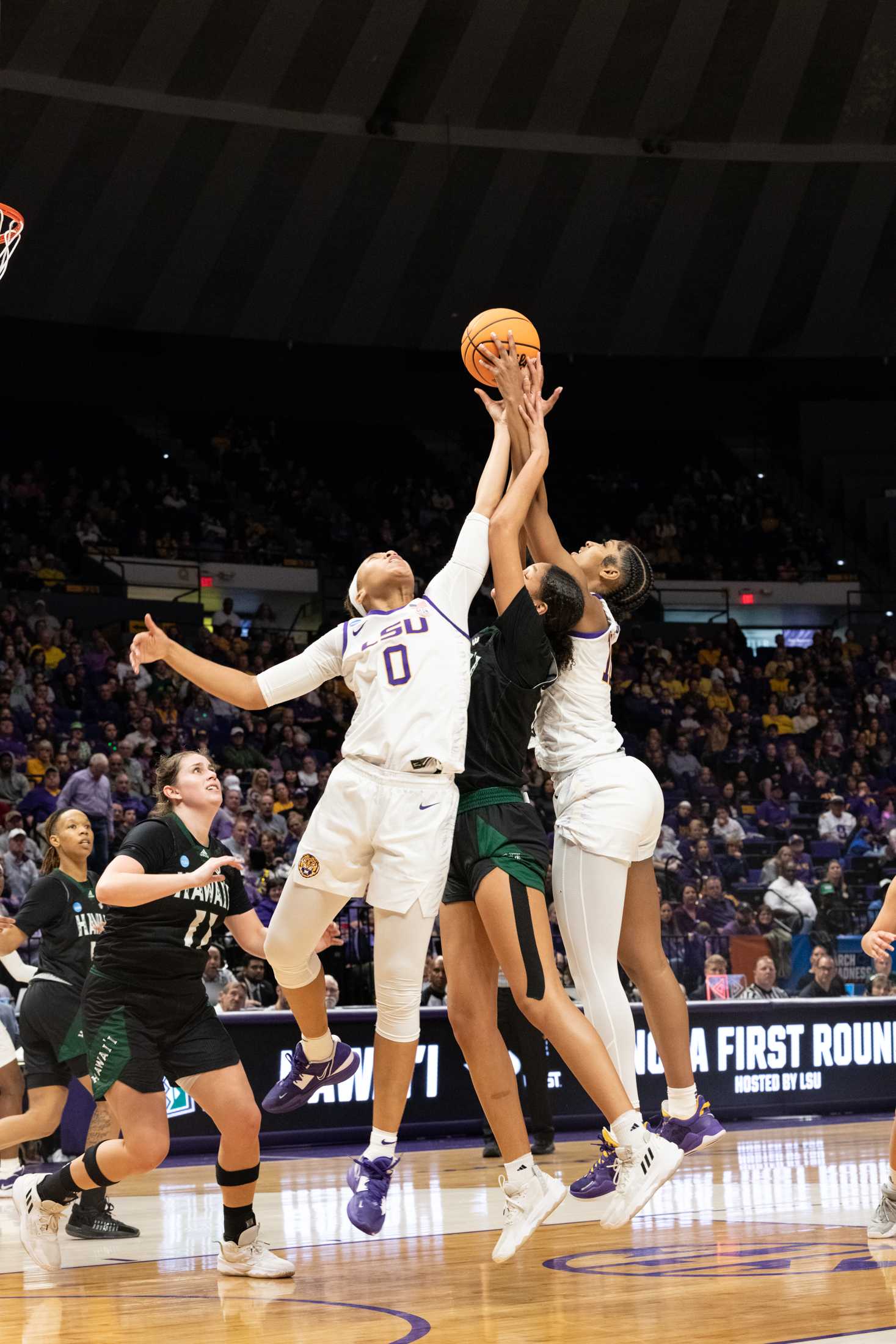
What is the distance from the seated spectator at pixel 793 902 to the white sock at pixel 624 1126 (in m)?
8.88

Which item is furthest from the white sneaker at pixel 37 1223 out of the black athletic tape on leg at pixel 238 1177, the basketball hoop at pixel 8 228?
the basketball hoop at pixel 8 228

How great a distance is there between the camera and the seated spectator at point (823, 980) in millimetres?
12203

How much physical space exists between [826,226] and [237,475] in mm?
10407

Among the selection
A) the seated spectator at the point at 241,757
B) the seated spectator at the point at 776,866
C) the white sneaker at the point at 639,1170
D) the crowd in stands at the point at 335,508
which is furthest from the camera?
the crowd in stands at the point at 335,508

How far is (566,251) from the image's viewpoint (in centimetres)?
2347

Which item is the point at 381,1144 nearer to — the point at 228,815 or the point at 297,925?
the point at 297,925

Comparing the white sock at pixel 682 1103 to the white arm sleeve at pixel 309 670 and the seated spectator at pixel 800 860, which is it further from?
the seated spectator at pixel 800 860

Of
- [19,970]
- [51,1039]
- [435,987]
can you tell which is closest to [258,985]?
[435,987]

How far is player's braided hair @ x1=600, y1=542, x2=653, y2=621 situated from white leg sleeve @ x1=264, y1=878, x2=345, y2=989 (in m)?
1.74

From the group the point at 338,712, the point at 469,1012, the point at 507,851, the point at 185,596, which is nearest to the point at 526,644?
the point at 507,851

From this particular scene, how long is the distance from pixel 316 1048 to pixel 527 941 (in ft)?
3.13

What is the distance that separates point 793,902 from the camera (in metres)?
13.7

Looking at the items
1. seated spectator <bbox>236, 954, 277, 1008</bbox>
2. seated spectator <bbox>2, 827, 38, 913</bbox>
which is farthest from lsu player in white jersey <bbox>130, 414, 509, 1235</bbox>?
seated spectator <bbox>2, 827, 38, 913</bbox>

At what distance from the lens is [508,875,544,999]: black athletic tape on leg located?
16.3ft
